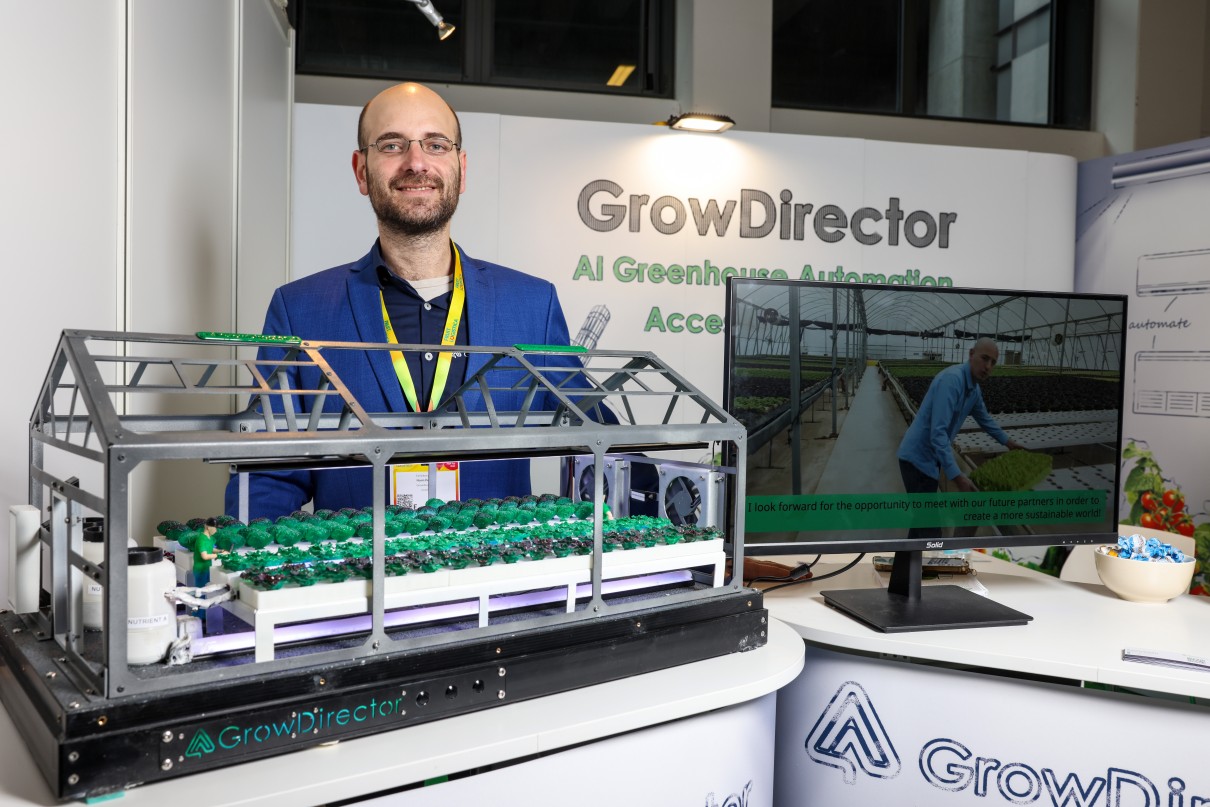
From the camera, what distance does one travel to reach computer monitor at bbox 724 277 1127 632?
1.75 m

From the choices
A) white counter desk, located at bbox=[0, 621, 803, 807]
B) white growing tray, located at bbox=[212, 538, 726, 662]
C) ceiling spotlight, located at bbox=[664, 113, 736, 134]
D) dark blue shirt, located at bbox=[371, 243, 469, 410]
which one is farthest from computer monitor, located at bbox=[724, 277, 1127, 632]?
ceiling spotlight, located at bbox=[664, 113, 736, 134]

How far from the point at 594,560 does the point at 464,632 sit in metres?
0.23

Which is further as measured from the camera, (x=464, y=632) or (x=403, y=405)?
(x=403, y=405)

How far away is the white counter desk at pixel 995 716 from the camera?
1.55 metres

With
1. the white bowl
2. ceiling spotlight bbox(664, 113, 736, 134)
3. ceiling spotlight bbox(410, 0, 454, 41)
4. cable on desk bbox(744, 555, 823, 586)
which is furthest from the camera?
ceiling spotlight bbox(664, 113, 736, 134)

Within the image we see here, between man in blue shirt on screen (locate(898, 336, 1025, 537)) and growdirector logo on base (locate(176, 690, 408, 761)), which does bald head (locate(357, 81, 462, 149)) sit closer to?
man in blue shirt on screen (locate(898, 336, 1025, 537))

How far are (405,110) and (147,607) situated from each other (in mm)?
1415

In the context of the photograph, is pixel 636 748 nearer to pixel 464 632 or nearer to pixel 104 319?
pixel 464 632

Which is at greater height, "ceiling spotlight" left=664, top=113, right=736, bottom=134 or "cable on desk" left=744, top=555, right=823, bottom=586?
"ceiling spotlight" left=664, top=113, right=736, bottom=134

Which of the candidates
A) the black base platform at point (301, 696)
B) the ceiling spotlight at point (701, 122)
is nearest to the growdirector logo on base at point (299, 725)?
the black base platform at point (301, 696)

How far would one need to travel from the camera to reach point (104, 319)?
193 centimetres

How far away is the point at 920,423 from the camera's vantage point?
72.2 inches

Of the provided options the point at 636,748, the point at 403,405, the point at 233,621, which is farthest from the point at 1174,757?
the point at 403,405

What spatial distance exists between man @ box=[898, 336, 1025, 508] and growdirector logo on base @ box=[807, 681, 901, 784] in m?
0.36
